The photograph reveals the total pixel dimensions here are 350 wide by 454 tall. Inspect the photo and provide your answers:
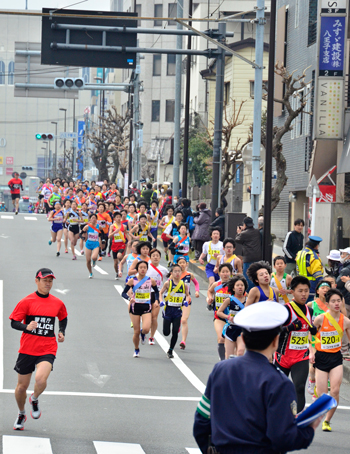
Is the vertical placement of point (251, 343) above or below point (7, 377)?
above

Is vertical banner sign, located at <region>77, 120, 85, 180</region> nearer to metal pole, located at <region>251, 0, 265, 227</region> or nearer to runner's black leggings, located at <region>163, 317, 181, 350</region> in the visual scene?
metal pole, located at <region>251, 0, 265, 227</region>

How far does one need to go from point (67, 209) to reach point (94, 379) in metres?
14.8

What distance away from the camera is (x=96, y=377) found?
1167 centimetres

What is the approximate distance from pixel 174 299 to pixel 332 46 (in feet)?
40.8

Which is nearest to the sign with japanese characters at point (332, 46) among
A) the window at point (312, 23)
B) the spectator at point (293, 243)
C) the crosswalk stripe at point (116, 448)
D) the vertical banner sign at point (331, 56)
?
the vertical banner sign at point (331, 56)

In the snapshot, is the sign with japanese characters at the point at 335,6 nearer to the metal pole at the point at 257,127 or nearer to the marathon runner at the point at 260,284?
the metal pole at the point at 257,127

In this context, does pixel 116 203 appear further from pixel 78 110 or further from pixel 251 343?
pixel 78 110

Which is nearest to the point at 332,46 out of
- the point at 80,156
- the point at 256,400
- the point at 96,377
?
the point at 96,377

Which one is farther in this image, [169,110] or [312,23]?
[169,110]

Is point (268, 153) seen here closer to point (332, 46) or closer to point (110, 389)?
point (332, 46)

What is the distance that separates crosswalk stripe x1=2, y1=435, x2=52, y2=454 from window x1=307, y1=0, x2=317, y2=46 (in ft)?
80.3

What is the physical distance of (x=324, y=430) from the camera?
9.20m

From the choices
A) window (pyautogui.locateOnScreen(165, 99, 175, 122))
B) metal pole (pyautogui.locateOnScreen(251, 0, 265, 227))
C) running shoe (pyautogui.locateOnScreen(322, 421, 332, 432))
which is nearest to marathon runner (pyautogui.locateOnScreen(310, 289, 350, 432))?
running shoe (pyautogui.locateOnScreen(322, 421, 332, 432))

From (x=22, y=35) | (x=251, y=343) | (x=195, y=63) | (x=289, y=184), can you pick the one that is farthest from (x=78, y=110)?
(x=251, y=343)
